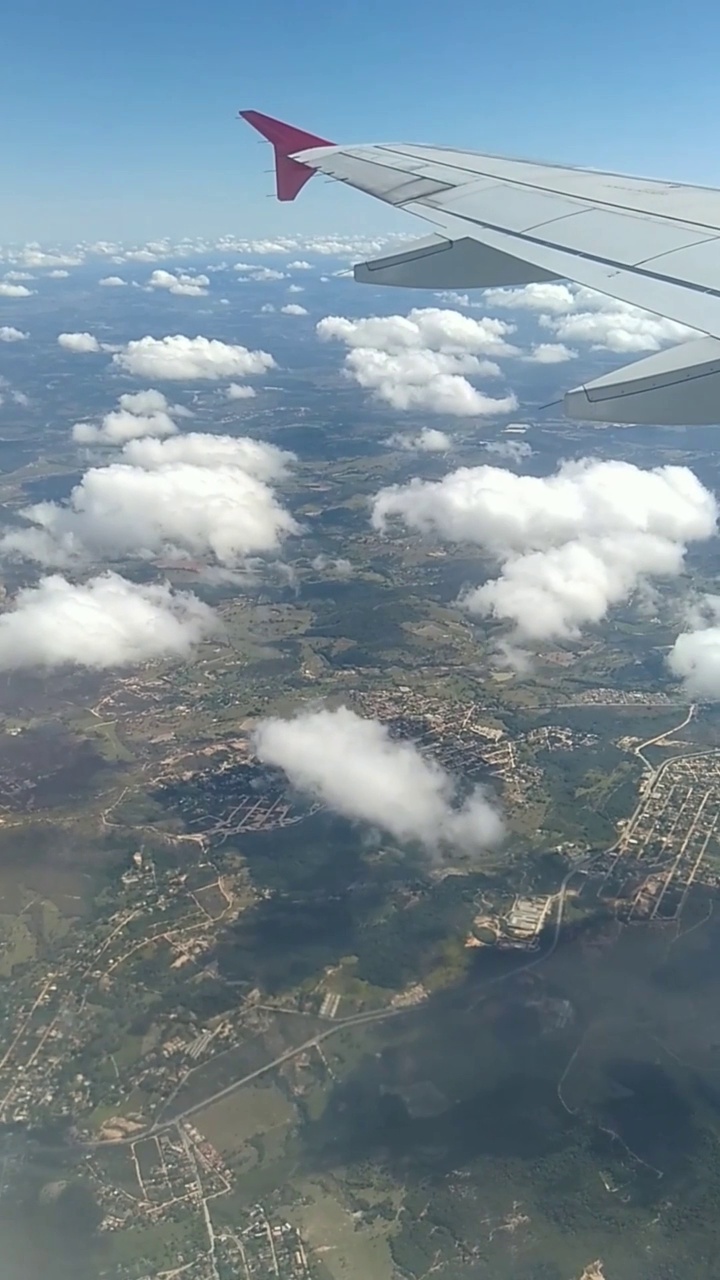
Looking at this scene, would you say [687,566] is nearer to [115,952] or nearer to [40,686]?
[40,686]

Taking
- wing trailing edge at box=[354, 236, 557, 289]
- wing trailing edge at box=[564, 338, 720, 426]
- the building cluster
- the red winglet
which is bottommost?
the building cluster

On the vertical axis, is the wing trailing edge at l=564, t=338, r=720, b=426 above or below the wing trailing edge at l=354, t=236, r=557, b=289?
below

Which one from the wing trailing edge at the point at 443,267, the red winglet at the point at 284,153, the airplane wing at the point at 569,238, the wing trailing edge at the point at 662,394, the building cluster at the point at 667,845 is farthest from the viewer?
the building cluster at the point at 667,845

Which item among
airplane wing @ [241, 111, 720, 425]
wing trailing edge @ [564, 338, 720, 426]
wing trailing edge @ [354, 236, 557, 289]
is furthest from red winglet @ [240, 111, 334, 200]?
wing trailing edge @ [564, 338, 720, 426]

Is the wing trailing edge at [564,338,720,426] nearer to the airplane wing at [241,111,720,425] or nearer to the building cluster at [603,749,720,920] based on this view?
the airplane wing at [241,111,720,425]

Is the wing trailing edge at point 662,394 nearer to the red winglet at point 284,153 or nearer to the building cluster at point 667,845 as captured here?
the red winglet at point 284,153

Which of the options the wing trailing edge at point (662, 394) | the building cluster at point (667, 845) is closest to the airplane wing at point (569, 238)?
the wing trailing edge at point (662, 394)
